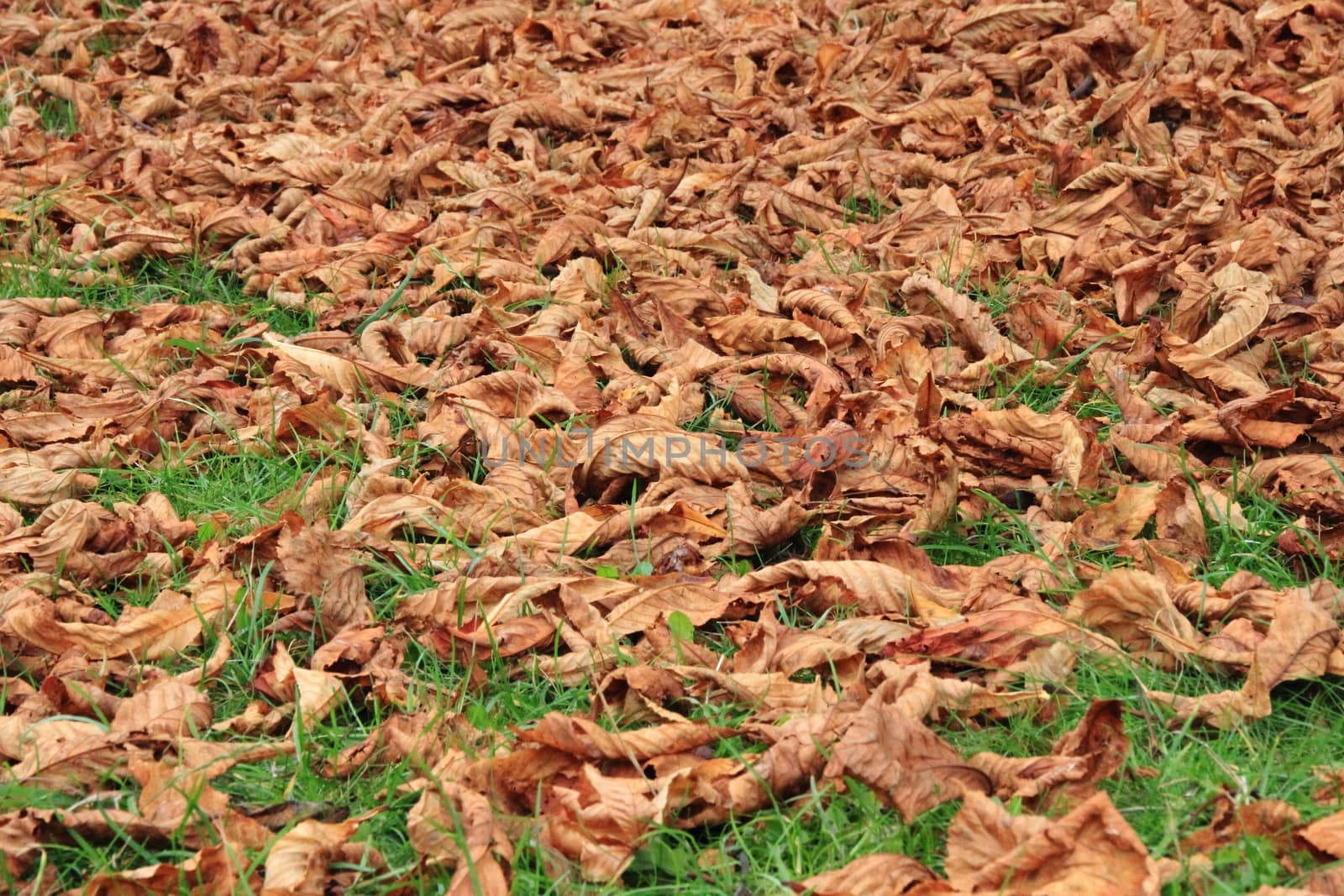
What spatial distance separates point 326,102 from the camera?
5078 mm

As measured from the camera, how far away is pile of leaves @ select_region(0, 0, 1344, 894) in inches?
83.0

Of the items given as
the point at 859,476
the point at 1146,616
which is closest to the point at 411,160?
the point at 859,476

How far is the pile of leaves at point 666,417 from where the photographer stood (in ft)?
6.92

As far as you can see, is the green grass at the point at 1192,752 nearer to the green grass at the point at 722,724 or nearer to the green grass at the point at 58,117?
the green grass at the point at 722,724

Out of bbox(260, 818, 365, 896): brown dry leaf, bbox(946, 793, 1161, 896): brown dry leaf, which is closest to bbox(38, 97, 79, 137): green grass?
bbox(260, 818, 365, 896): brown dry leaf

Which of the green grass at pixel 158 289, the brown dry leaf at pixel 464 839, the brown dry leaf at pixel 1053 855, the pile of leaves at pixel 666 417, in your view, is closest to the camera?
the brown dry leaf at pixel 1053 855

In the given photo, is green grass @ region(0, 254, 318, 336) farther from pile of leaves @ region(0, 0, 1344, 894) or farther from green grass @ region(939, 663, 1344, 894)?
green grass @ region(939, 663, 1344, 894)

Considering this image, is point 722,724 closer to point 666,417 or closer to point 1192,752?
point 1192,752

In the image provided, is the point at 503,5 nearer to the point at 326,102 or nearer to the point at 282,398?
the point at 326,102

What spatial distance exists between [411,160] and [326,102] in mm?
962

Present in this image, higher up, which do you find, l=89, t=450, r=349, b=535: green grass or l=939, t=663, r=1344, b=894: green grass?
l=939, t=663, r=1344, b=894: green grass

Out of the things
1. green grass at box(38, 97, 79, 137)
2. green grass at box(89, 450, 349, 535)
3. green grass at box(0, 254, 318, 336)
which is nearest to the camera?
green grass at box(89, 450, 349, 535)

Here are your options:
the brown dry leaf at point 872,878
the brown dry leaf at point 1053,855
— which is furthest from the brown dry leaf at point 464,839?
the brown dry leaf at point 1053,855

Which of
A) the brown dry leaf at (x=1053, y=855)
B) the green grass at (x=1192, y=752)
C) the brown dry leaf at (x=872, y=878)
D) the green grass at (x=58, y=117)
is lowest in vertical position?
the green grass at (x=58, y=117)
